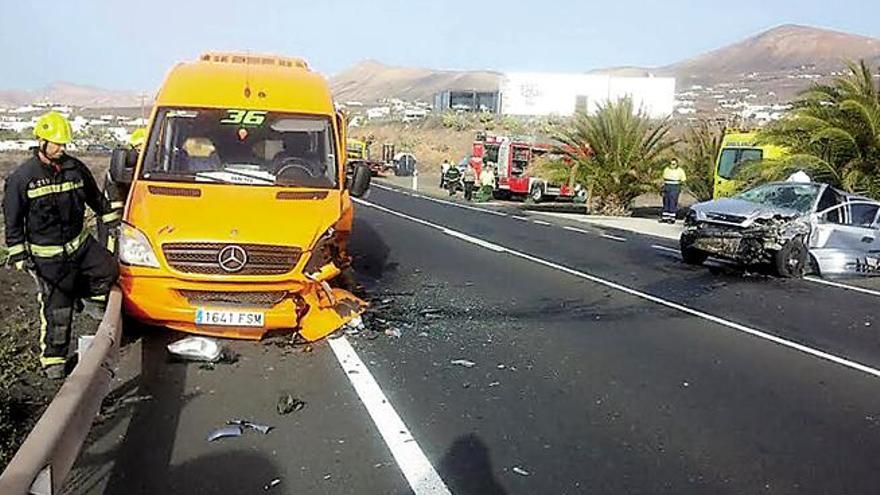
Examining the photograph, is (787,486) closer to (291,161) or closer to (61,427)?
(61,427)

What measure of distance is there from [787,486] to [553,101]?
76339mm

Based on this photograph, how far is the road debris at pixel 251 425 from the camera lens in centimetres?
550

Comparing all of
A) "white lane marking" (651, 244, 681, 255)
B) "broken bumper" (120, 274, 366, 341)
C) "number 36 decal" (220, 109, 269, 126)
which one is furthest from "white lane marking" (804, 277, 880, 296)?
"number 36 decal" (220, 109, 269, 126)

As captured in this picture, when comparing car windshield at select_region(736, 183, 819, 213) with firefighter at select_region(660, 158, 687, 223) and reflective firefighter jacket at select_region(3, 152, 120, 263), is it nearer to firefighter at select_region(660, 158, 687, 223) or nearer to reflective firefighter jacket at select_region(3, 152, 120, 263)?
firefighter at select_region(660, 158, 687, 223)

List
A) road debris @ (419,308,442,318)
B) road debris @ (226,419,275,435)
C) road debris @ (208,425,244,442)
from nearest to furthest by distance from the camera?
road debris @ (208,425,244,442)
road debris @ (226,419,275,435)
road debris @ (419,308,442,318)

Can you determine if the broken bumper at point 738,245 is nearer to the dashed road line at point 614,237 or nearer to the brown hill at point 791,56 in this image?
the dashed road line at point 614,237

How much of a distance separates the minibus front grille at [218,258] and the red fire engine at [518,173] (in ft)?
90.7

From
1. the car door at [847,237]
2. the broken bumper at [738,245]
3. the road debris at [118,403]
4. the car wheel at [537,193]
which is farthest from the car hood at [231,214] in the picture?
the car wheel at [537,193]

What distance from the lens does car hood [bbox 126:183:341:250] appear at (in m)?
7.18

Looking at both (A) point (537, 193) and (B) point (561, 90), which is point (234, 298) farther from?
(B) point (561, 90)

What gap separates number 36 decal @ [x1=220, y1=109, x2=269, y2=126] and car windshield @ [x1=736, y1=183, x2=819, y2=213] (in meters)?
8.91

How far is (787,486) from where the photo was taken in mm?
4816

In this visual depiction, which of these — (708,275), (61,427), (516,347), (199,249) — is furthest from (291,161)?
(708,275)

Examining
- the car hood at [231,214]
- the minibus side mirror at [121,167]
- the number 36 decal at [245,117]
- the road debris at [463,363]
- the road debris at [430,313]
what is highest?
the number 36 decal at [245,117]
